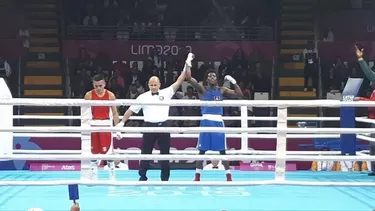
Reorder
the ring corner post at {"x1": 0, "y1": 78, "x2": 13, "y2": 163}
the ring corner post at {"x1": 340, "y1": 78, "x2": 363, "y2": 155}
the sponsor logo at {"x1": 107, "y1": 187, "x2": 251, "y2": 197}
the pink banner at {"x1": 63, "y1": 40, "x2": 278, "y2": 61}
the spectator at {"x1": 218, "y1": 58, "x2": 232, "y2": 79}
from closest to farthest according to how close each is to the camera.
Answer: the sponsor logo at {"x1": 107, "y1": 187, "x2": 251, "y2": 197} → the ring corner post at {"x1": 0, "y1": 78, "x2": 13, "y2": 163} → the ring corner post at {"x1": 340, "y1": 78, "x2": 363, "y2": 155} → the spectator at {"x1": 218, "y1": 58, "x2": 232, "y2": 79} → the pink banner at {"x1": 63, "y1": 40, "x2": 278, "y2": 61}

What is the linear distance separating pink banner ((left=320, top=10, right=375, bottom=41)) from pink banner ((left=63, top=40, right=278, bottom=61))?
2.32 metres

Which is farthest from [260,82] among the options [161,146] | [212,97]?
[161,146]

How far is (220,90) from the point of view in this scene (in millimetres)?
7688

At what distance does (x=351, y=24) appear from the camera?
54.4 feet

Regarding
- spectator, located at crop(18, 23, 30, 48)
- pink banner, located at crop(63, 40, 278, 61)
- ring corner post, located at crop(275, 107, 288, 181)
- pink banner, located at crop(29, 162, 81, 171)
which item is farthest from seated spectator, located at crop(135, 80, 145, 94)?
ring corner post, located at crop(275, 107, 288, 181)

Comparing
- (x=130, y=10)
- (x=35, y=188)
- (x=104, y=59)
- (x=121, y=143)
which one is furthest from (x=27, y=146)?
(x=130, y=10)

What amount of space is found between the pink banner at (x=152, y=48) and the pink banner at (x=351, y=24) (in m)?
2.32

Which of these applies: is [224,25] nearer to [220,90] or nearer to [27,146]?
[27,146]

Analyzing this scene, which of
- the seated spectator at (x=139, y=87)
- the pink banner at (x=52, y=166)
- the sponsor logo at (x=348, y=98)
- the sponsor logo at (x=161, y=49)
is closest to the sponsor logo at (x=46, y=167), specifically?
the pink banner at (x=52, y=166)

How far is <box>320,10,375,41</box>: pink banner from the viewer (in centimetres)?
1634

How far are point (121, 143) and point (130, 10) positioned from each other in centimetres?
811

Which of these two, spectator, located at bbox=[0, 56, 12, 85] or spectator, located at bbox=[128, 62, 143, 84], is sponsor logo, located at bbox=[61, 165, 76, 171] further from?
spectator, located at bbox=[0, 56, 12, 85]

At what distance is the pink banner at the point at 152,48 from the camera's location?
607 inches

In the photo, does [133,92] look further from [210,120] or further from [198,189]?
[198,189]
